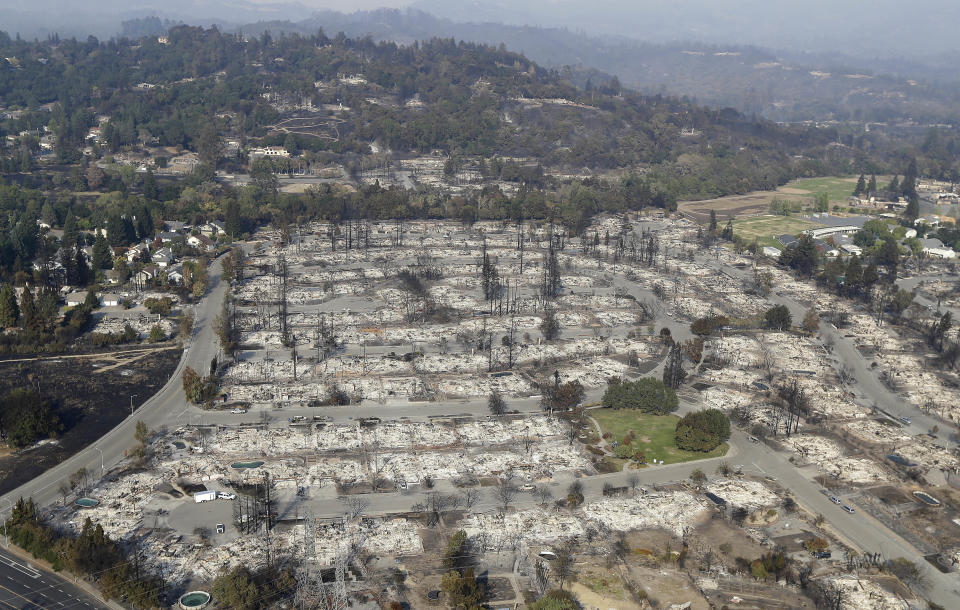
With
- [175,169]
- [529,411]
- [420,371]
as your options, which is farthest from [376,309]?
[175,169]

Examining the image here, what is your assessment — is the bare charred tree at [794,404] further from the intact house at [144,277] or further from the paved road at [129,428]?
the intact house at [144,277]

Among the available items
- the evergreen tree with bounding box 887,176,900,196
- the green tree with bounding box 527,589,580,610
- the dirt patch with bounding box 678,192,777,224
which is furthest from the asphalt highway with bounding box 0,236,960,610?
the evergreen tree with bounding box 887,176,900,196

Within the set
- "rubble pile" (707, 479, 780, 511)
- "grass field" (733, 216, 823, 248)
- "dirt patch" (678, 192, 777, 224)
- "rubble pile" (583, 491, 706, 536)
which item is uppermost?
"rubble pile" (707, 479, 780, 511)

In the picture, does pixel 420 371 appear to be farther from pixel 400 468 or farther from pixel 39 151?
pixel 39 151

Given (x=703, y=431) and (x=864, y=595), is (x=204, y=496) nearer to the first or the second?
(x=703, y=431)

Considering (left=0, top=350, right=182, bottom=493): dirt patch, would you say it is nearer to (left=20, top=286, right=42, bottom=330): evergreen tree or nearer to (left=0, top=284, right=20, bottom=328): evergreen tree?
(left=20, top=286, right=42, bottom=330): evergreen tree

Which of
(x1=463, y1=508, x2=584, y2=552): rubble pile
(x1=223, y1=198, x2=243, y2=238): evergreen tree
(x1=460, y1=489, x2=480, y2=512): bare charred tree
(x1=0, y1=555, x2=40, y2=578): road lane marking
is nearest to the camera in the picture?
(x1=0, y1=555, x2=40, y2=578): road lane marking
